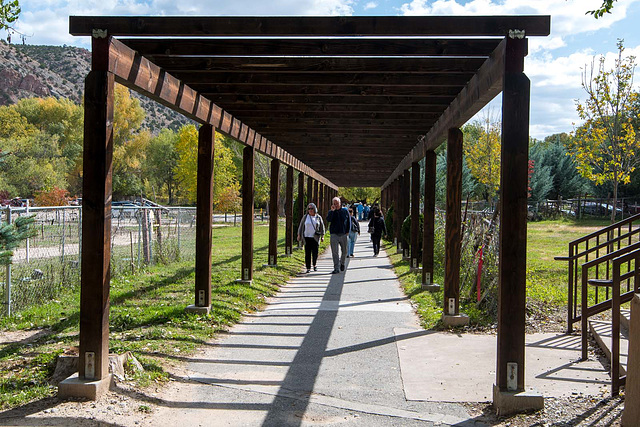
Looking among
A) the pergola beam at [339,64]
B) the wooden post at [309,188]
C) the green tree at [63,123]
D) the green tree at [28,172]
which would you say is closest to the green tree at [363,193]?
the green tree at [63,123]

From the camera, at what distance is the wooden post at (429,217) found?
34.0ft

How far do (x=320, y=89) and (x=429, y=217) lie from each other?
11.5 ft

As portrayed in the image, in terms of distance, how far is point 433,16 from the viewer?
5.08m

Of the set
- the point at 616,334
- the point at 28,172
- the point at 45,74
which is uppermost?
the point at 45,74

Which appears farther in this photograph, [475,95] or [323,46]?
[475,95]

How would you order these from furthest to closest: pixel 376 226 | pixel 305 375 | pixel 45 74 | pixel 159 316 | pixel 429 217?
pixel 45 74, pixel 376 226, pixel 429 217, pixel 159 316, pixel 305 375

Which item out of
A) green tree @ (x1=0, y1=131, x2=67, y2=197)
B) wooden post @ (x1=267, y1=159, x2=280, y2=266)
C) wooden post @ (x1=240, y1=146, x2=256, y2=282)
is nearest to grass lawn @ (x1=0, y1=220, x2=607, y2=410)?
wooden post @ (x1=240, y1=146, x2=256, y2=282)

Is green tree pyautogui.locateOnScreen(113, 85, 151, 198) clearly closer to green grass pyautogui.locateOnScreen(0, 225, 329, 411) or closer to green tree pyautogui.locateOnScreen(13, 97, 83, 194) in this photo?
green tree pyautogui.locateOnScreen(13, 97, 83, 194)

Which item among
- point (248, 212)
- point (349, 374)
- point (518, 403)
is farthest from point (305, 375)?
point (248, 212)

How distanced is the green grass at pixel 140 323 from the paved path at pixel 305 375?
1.06 ft

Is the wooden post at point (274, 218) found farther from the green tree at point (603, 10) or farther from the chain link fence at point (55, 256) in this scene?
the green tree at point (603, 10)

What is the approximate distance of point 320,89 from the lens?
8.08 m

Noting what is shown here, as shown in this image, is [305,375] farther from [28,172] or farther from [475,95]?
[28,172]

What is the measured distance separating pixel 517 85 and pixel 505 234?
1.22 m
